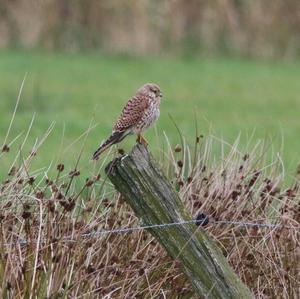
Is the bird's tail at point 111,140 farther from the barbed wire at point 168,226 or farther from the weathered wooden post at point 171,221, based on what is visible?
the weathered wooden post at point 171,221

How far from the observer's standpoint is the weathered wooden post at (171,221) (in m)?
6.32

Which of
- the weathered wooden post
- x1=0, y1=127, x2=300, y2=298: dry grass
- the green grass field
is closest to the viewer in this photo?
the weathered wooden post

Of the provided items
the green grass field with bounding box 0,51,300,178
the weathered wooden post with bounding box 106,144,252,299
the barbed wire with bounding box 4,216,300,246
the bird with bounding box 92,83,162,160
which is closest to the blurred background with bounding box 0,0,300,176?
the green grass field with bounding box 0,51,300,178

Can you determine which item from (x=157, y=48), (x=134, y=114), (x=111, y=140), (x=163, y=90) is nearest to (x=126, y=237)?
(x=111, y=140)

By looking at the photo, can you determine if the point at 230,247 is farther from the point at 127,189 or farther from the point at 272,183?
the point at 127,189

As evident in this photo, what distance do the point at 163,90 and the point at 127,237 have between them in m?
13.2

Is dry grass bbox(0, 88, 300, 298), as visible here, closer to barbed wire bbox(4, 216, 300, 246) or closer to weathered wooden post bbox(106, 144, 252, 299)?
barbed wire bbox(4, 216, 300, 246)

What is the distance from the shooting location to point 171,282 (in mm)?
7270

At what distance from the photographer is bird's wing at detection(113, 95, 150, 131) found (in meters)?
7.83

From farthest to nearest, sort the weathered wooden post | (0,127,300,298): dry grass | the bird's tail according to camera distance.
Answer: the bird's tail < (0,127,300,298): dry grass < the weathered wooden post

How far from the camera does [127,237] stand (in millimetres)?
7387

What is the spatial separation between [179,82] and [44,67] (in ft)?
7.75

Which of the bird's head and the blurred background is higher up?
the bird's head

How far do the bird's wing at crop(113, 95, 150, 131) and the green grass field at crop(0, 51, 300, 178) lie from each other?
4973 mm
